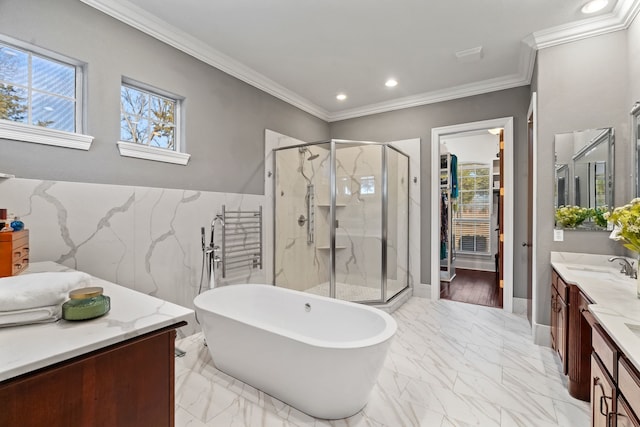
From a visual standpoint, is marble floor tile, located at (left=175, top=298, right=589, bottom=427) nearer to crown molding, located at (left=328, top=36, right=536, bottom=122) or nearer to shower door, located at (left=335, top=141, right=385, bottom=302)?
shower door, located at (left=335, top=141, right=385, bottom=302)

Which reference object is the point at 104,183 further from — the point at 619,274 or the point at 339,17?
the point at 619,274

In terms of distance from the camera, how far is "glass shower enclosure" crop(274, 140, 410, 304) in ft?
12.1

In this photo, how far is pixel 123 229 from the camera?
228cm

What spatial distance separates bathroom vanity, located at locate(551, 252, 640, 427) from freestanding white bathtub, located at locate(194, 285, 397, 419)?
93 centimetres

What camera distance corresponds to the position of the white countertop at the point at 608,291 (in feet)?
3.47

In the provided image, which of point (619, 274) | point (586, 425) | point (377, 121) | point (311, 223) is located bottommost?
point (586, 425)

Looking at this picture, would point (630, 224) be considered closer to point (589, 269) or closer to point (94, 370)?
point (589, 269)

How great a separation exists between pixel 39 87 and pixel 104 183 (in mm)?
698

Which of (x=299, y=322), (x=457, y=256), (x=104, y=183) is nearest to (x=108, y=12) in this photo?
(x=104, y=183)

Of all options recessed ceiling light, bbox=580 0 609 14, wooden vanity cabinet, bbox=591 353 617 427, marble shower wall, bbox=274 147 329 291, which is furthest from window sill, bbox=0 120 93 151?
recessed ceiling light, bbox=580 0 609 14

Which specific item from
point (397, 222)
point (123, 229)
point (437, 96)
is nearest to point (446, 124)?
point (437, 96)

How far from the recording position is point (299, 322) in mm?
2562

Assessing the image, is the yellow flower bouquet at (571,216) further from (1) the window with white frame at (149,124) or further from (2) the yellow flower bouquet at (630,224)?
(1) the window with white frame at (149,124)

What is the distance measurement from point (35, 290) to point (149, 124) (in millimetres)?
2069
